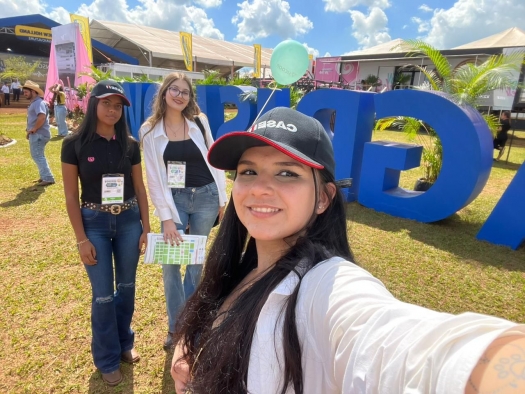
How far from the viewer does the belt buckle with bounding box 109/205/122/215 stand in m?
2.04

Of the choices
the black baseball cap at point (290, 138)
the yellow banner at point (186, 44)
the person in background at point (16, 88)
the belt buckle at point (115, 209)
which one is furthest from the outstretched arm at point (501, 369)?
the person in background at point (16, 88)

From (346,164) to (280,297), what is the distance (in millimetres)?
5152

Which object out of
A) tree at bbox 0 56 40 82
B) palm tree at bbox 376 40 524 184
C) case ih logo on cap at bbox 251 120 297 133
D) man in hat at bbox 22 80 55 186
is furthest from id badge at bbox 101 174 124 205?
tree at bbox 0 56 40 82

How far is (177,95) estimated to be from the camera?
2.36 metres

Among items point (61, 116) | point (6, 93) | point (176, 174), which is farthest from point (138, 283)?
point (6, 93)

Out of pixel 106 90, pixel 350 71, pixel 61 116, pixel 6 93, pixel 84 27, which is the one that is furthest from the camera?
pixel 350 71

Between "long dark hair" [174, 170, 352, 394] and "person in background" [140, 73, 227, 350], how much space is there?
1050 mm

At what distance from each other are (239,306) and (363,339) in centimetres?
39

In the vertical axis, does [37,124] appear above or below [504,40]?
below

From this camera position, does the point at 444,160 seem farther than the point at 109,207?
Yes

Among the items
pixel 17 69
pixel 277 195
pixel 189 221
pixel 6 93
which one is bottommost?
pixel 189 221

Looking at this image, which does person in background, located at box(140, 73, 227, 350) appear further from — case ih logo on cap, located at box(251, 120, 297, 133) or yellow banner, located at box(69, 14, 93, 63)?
yellow banner, located at box(69, 14, 93, 63)

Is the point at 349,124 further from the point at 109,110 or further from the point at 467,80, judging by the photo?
the point at 109,110

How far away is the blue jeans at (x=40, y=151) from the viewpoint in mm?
6254
